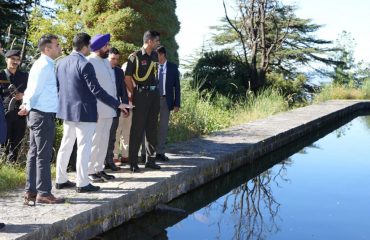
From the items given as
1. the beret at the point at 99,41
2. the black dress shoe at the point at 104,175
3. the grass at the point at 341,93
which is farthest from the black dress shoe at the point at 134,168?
the grass at the point at 341,93

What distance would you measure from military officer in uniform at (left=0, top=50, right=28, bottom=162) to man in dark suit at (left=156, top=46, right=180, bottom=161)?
1.74m

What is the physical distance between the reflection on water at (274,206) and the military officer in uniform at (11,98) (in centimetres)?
198

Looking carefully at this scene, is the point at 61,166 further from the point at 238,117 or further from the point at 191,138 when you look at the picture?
the point at 238,117

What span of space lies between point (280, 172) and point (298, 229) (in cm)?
289

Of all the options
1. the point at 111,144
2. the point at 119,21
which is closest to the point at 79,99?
the point at 111,144

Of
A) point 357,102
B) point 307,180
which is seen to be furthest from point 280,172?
point 357,102

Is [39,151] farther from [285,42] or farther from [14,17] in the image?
[285,42]

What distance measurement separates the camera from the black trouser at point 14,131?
6.12 m

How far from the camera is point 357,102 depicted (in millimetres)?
19484

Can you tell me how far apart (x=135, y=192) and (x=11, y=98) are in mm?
1977

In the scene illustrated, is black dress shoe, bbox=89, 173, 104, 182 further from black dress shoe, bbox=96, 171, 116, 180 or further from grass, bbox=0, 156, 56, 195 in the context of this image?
grass, bbox=0, 156, 56, 195

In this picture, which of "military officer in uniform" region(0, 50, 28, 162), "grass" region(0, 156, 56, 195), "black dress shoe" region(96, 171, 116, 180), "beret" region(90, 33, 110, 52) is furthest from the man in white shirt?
"military officer in uniform" region(0, 50, 28, 162)

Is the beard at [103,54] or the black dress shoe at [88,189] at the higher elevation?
the beard at [103,54]

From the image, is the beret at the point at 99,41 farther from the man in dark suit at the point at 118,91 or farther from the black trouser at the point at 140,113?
the black trouser at the point at 140,113
